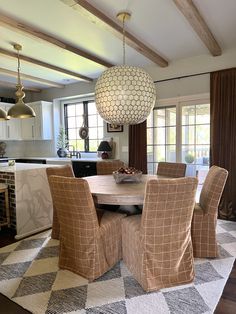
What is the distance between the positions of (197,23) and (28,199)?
3.00 m

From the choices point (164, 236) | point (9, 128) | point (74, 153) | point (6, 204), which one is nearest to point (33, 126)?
point (9, 128)

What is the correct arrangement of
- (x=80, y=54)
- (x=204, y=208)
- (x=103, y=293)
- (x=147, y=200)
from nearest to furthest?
(x=147, y=200) < (x=103, y=293) < (x=204, y=208) < (x=80, y=54)

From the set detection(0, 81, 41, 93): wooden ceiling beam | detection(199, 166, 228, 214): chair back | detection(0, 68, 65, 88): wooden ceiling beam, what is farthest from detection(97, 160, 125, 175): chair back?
detection(0, 81, 41, 93): wooden ceiling beam

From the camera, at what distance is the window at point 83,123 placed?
5.61m

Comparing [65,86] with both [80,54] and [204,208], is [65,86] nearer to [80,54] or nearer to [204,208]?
[80,54]

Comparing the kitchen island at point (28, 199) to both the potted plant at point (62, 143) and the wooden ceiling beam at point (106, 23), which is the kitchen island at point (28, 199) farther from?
the potted plant at point (62, 143)

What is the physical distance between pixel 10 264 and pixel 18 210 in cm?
89

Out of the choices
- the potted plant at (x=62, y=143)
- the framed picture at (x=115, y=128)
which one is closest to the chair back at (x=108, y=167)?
the framed picture at (x=115, y=128)

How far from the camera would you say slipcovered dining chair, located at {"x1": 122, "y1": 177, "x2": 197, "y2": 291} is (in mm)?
1812

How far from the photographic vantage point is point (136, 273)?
6.95 ft

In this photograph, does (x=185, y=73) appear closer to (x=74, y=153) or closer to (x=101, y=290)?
(x=74, y=153)

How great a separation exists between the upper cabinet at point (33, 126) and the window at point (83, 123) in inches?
18.4

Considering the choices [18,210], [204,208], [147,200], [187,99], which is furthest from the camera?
[187,99]

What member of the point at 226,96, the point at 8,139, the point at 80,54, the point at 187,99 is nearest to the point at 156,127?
the point at 187,99
